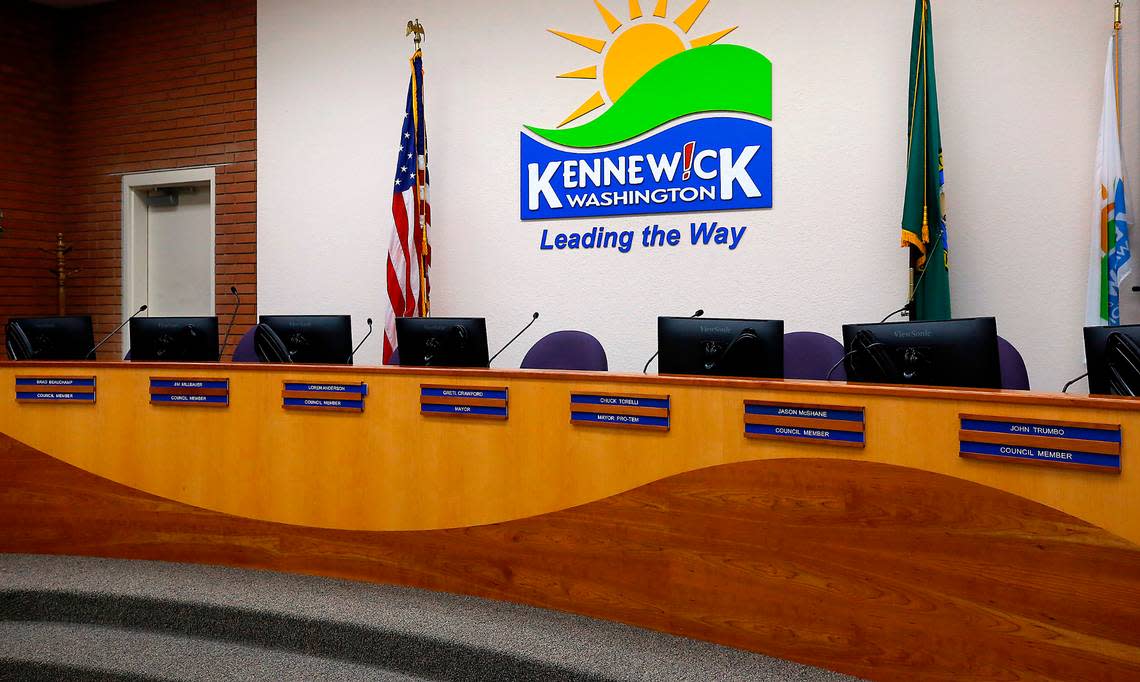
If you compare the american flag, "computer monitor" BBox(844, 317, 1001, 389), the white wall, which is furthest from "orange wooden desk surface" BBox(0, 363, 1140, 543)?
the white wall

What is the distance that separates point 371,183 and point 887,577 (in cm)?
419

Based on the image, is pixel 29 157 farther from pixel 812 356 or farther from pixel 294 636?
pixel 812 356

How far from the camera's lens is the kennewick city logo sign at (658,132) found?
167 inches

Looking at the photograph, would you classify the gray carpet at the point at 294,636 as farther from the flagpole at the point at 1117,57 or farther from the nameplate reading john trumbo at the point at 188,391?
the flagpole at the point at 1117,57

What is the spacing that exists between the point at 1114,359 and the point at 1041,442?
442 mm

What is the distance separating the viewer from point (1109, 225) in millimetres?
3482

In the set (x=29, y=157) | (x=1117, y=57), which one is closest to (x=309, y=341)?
(x=1117, y=57)

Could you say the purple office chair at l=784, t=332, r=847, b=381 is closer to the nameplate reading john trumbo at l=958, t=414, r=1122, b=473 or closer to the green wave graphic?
the green wave graphic

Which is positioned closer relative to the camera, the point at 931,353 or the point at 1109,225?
the point at 931,353

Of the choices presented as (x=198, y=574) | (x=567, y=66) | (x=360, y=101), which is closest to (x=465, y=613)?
(x=198, y=574)

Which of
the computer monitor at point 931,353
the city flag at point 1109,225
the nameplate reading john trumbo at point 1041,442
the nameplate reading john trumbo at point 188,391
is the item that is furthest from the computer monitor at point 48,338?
the city flag at point 1109,225

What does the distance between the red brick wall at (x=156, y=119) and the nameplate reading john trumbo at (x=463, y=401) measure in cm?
341

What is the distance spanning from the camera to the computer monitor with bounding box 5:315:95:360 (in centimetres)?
348

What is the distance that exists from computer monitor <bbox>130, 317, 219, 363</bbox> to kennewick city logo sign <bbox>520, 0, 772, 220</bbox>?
201 cm
